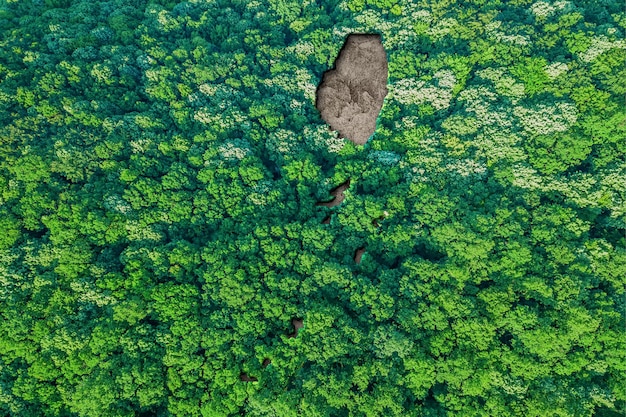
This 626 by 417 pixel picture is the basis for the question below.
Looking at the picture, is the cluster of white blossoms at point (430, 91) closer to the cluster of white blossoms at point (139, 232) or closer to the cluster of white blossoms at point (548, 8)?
the cluster of white blossoms at point (548, 8)

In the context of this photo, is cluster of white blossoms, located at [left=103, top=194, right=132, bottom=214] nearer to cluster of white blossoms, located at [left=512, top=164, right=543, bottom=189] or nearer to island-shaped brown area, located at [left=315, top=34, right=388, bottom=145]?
island-shaped brown area, located at [left=315, top=34, right=388, bottom=145]

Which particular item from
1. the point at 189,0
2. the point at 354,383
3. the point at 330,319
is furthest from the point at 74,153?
the point at 354,383

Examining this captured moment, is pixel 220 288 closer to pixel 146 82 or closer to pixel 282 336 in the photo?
pixel 282 336

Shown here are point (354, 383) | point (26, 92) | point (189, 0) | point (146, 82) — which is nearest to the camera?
point (354, 383)

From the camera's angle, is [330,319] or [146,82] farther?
[146,82]

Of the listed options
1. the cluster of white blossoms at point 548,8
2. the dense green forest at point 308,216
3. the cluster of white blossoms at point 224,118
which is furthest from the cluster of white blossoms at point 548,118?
the cluster of white blossoms at point 224,118

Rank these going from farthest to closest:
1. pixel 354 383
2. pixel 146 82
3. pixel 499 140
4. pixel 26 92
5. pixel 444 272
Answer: pixel 146 82 → pixel 26 92 → pixel 499 140 → pixel 444 272 → pixel 354 383
